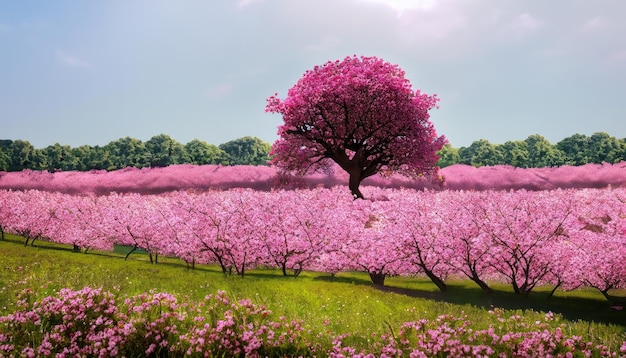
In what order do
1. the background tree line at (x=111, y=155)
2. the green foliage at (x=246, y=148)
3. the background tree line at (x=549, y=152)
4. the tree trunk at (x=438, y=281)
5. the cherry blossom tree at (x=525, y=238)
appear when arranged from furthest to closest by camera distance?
the green foliage at (x=246, y=148) < the background tree line at (x=549, y=152) < the background tree line at (x=111, y=155) < the tree trunk at (x=438, y=281) < the cherry blossom tree at (x=525, y=238)

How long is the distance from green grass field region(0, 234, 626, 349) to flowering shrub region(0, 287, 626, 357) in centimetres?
161

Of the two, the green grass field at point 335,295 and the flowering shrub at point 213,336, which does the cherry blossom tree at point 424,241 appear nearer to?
the green grass field at point 335,295

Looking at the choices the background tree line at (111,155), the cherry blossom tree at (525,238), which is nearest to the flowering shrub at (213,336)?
the cherry blossom tree at (525,238)

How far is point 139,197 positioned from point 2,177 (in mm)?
21973

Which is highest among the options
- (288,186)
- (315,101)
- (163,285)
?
(315,101)

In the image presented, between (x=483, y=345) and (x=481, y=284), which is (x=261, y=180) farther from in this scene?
(x=483, y=345)

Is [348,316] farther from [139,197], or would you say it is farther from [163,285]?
[139,197]

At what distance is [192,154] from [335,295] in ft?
224

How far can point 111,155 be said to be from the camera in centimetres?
7681

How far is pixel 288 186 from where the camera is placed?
31.0 metres

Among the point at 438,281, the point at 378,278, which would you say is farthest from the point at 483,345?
the point at 378,278

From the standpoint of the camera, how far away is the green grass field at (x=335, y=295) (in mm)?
12242

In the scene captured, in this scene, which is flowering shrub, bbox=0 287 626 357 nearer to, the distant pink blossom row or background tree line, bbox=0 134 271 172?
the distant pink blossom row

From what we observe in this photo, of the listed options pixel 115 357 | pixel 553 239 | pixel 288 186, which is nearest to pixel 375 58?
pixel 288 186
